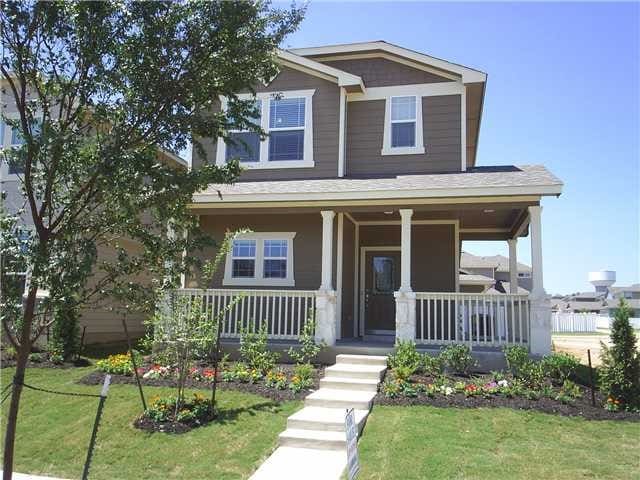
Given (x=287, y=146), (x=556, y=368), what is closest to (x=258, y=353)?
Answer: (x=556, y=368)

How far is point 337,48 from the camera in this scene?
1347 centimetres

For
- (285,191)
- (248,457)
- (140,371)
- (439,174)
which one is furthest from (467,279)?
(248,457)

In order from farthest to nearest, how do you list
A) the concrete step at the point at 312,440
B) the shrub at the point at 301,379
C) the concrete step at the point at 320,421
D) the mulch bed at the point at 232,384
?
1. the shrub at the point at 301,379
2. the mulch bed at the point at 232,384
3. the concrete step at the point at 320,421
4. the concrete step at the point at 312,440

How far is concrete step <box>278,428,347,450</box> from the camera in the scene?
21.0 feet

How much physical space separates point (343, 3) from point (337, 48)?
260 inches

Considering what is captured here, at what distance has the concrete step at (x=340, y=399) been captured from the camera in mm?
7469

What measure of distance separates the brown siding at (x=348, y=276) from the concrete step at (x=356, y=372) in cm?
315

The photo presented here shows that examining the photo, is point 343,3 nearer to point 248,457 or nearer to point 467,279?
point 248,457

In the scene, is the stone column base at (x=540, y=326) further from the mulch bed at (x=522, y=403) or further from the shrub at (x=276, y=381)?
the shrub at (x=276, y=381)

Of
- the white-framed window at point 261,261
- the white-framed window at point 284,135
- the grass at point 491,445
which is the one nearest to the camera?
the grass at point 491,445

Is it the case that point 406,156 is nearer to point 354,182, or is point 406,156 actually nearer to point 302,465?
point 354,182

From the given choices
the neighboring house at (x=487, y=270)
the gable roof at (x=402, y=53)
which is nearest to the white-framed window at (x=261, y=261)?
Answer: the gable roof at (x=402, y=53)

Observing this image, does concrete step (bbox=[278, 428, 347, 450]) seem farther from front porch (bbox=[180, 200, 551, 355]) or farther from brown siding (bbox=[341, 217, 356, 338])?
brown siding (bbox=[341, 217, 356, 338])

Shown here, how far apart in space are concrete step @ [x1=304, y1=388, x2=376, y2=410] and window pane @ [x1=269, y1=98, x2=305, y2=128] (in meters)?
7.18
